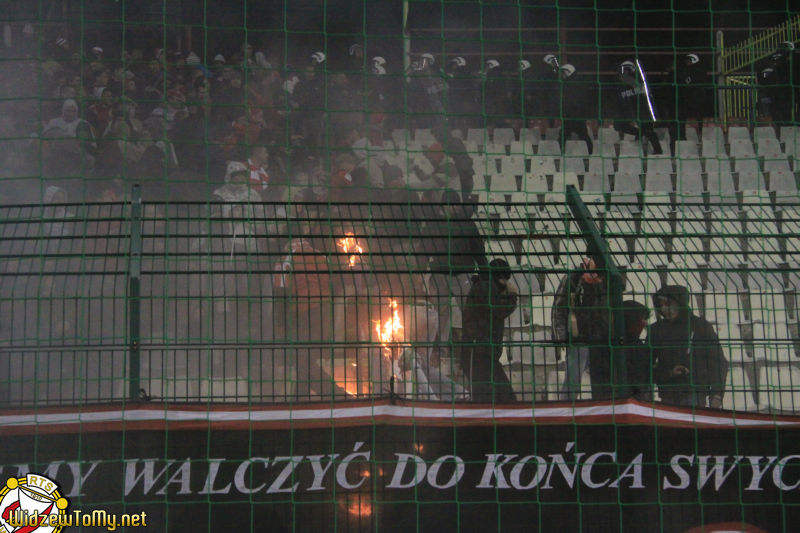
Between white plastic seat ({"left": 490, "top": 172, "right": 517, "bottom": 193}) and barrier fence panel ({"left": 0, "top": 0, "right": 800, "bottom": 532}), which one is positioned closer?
barrier fence panel ({"left": 0, "top": 0, "right": 800, "bottom": 532})

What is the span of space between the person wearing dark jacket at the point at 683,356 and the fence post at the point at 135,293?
128 inches

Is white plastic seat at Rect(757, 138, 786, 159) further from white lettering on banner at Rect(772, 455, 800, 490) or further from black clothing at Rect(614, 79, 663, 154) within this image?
white lettering on banner at Rect(772, 455, 800, 490)

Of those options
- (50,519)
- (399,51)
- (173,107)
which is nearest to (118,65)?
(173,107)

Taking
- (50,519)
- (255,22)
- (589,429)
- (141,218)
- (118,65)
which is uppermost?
(255,22)

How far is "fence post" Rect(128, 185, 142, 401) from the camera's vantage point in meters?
5.25

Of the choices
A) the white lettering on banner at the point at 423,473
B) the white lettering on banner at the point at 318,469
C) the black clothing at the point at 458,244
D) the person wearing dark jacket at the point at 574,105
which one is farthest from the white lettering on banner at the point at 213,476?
the person wearing dark jacket at the point at 574,105

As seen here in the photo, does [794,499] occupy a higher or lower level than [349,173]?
lower

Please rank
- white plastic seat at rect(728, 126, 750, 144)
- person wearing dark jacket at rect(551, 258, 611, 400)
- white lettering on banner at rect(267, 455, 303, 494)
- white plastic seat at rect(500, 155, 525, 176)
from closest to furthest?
white lettering on banner at rect(267, 455, 303, 494), person wearing dark jacket at rect(551, 258, 611, 400), white plastic seat at rect(500, 155, 525, 176), white plastic seat at rect(728, 126, 750, 144)

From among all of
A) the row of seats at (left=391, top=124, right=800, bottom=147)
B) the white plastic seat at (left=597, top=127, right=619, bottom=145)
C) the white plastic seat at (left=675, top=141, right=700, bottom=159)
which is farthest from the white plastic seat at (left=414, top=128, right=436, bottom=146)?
the white plastic seat at (left=675, top=141, right=700, bottom=159)

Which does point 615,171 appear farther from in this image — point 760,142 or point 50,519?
point 50,519

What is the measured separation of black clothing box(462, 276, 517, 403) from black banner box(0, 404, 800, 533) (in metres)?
0.74

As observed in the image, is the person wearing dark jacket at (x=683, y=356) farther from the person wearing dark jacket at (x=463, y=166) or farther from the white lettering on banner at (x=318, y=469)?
the white lettering on banner at (x=318, y=469)

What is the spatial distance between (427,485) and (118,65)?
705 centimetres

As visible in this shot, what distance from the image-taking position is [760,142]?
35.8ft
